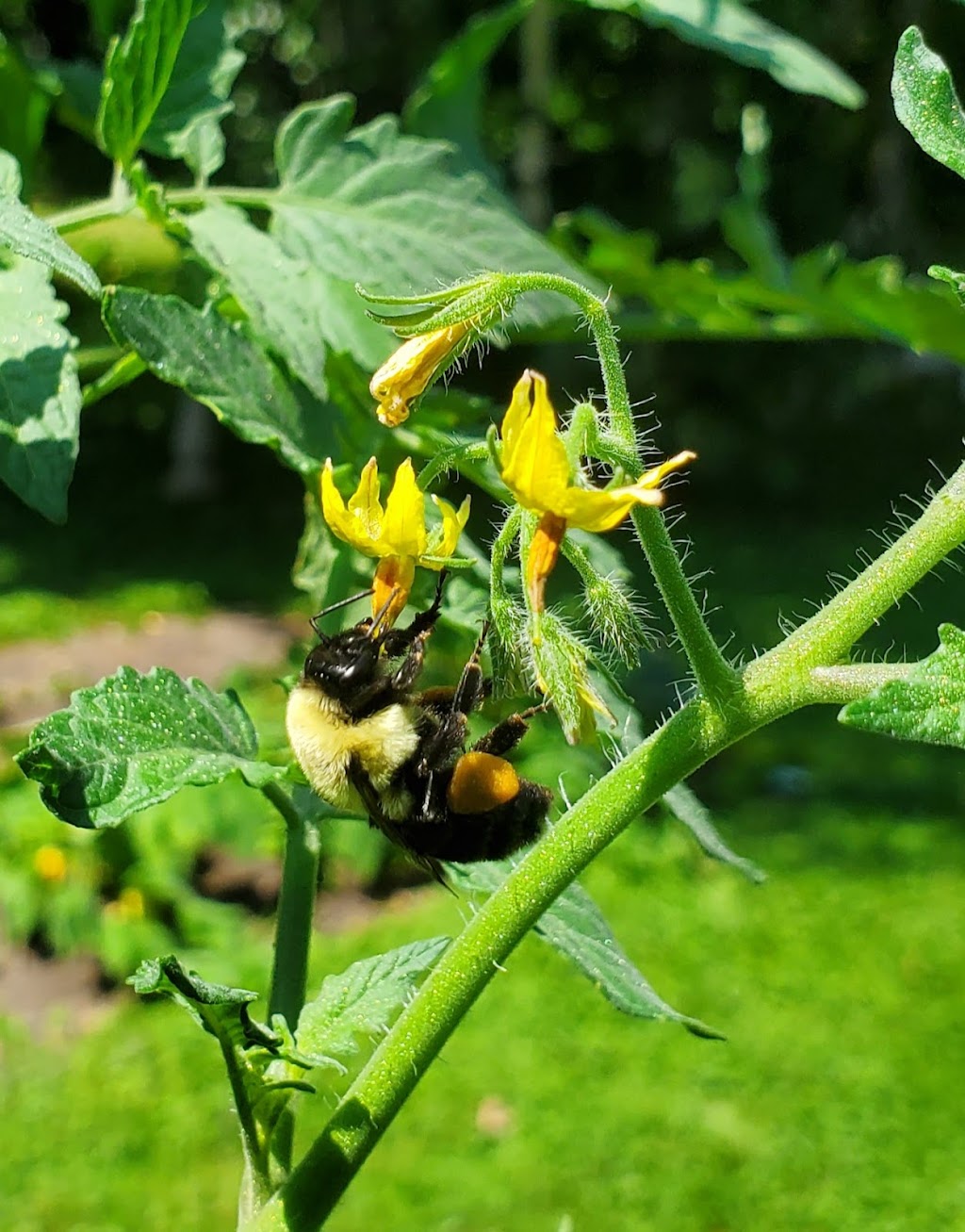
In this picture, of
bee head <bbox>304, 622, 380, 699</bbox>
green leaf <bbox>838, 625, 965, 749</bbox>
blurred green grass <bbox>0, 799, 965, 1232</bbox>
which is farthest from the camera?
blurred green grass <bbox>0, 799, 965, 1232</bbox>

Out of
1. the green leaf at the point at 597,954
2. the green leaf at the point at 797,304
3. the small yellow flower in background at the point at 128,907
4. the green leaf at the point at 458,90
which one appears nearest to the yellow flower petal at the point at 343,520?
the green leaf at the point at 597,954

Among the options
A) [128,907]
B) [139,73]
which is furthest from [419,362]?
[128,907]

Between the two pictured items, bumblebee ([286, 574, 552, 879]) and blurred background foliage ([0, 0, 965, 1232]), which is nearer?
bumblebee ([286, 574, 552, 879])

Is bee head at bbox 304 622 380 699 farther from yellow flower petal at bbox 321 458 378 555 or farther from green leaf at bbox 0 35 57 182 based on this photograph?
green leaf at bbox 0 35 57 182

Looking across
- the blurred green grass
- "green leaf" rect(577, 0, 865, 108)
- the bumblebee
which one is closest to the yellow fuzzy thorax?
the bumblebee

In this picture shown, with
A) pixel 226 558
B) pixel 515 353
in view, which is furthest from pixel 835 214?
pixel 226 558

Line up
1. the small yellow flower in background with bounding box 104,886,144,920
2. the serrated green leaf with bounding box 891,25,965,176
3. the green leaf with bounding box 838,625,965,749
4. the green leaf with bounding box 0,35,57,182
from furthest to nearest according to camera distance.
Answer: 1. the small yellow flower in background with bounding box 104,886,144,920
2. the green leaf with bounding box 0,35,57,182
3. the serrated green leaf with bounding box 891,25,965,176
4. the green leaf with bounding box 838,625,965,749

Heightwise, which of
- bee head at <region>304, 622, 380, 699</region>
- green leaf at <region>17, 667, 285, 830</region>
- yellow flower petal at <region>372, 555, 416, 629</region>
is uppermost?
yellow flower petal at <region>372, 555, 416, 629</region>
